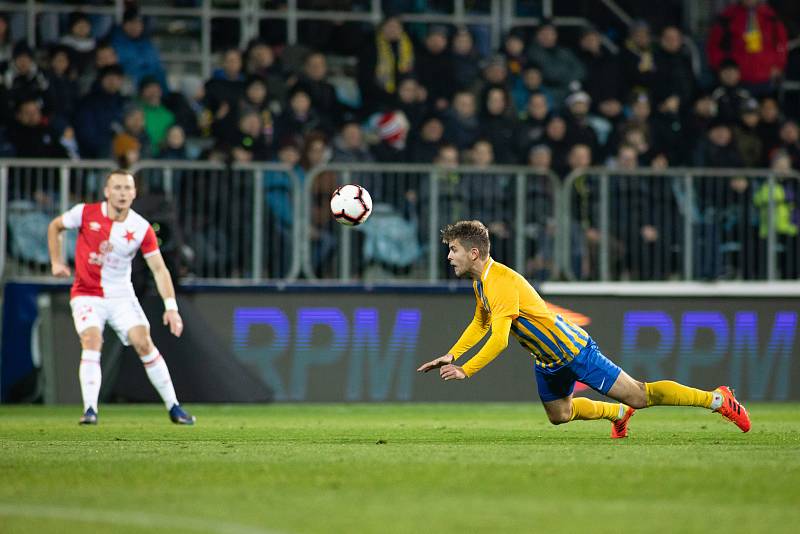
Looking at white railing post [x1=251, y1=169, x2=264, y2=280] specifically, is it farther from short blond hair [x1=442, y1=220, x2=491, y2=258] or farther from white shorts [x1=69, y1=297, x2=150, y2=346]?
short blond hair [x1=442, y1=220, x2=491, y2=258]

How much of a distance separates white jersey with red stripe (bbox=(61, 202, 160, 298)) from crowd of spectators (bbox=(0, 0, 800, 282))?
3.69 m

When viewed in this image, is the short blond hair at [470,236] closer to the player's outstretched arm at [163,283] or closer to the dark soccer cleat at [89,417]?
the player's outstretched arm at [163,283]

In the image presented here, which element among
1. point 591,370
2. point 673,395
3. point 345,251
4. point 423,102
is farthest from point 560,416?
point 423,102

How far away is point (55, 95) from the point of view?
17375mm

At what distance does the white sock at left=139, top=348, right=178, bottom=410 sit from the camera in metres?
12.8

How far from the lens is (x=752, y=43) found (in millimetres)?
20422

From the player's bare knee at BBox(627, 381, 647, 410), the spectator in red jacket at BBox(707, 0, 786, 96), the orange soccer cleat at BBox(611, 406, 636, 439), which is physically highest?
the spectator in red jacket at BBox(707, 0, 786, 96)

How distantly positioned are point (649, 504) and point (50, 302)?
11.2 m

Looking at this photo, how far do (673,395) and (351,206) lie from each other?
11.2 feet

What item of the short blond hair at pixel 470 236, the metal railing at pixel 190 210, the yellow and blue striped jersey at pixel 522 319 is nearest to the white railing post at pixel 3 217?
the metal railing at pixel 190 210

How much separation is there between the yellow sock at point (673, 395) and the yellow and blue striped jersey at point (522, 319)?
0.63m

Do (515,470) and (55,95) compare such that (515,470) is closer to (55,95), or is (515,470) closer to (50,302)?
(50,302)

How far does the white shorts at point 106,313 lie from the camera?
12.6m

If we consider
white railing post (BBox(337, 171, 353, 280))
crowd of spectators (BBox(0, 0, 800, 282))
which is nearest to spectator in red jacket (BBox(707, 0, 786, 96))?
crowd of spectators (BBox(0, 0, 800, 282))
